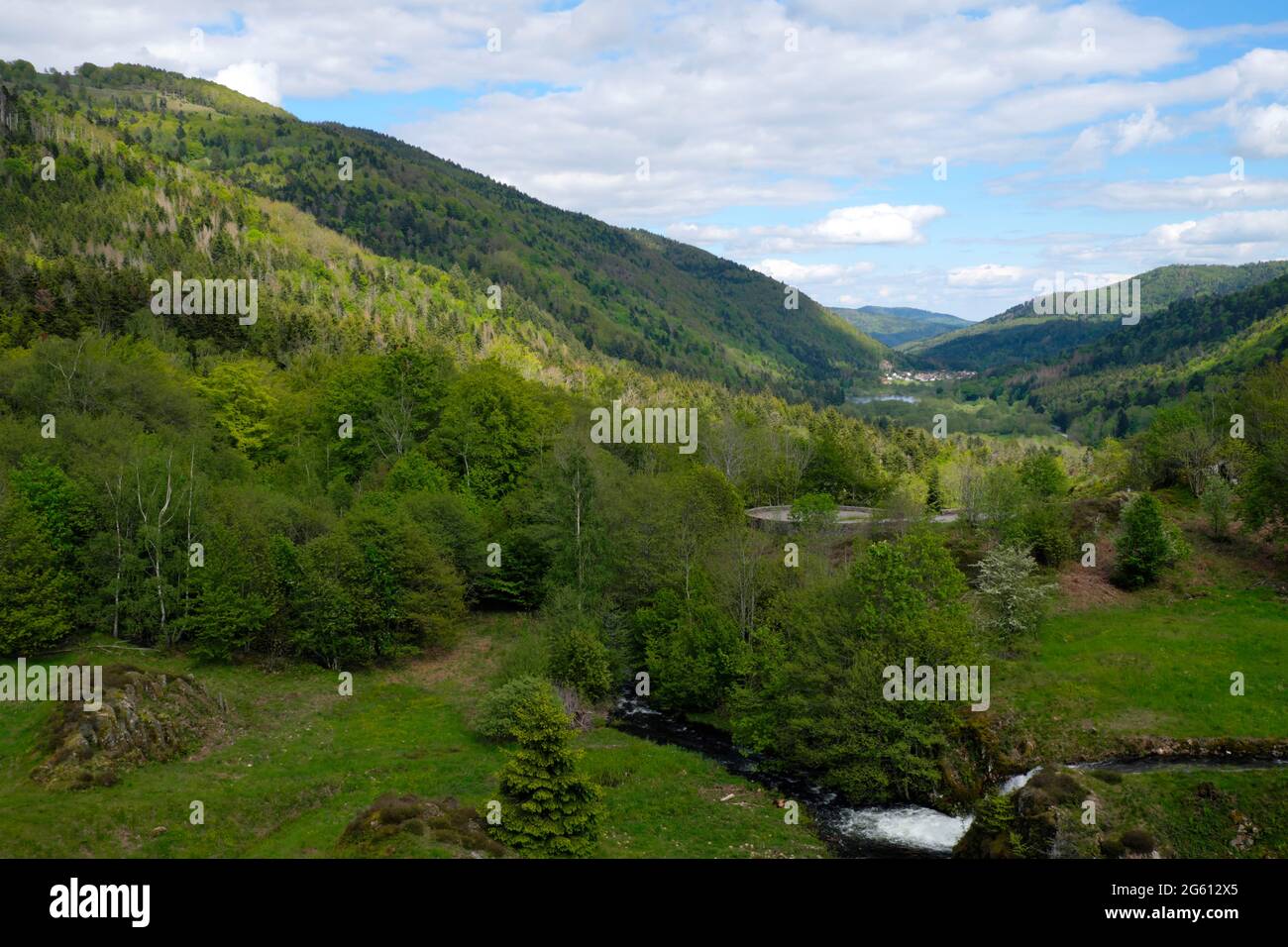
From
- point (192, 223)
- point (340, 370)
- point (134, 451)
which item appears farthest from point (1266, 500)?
point (192, 223)

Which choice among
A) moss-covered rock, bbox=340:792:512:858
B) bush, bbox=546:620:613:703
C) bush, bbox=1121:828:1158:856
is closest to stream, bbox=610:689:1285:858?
bush, bbox=1121:828:1158:856

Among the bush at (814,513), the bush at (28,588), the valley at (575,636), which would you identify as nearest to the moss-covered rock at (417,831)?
the valley at (575,636)

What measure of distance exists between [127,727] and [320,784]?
29.1ft

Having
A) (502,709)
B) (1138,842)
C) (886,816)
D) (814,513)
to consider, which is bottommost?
(886,816)

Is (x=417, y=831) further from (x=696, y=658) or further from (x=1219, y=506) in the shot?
(x=1219, y=506)

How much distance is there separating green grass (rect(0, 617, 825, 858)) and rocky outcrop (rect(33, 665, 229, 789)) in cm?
81

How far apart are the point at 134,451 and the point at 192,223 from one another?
157869mm

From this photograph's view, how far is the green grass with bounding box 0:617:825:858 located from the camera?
2755 centimetres

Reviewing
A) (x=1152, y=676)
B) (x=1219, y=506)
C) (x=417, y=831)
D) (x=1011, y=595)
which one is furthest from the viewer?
(x=1219, y=506)

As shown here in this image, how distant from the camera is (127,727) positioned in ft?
113

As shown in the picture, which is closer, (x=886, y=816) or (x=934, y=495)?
(x=886, y=816)

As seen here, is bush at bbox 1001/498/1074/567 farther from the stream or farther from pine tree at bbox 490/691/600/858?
pine tree at bbox 490/691/600/858

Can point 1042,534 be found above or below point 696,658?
above

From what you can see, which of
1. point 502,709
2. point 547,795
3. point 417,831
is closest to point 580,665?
point 502,709
